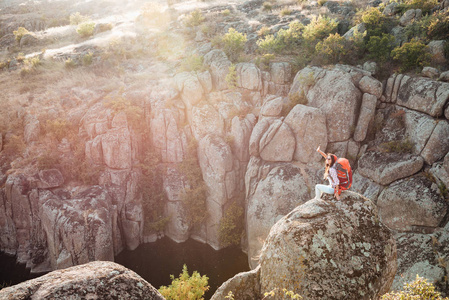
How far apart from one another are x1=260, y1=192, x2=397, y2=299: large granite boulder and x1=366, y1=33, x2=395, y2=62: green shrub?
61.9 feet

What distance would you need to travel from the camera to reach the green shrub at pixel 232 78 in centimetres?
2483

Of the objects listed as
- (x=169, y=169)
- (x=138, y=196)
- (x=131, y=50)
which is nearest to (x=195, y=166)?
(x=169, y=169)

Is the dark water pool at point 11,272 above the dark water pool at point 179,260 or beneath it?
above

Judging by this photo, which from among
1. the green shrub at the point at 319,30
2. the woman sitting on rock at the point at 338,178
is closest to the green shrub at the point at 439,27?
the green shrub at the point at 319,30

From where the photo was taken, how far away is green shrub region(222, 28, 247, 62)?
27.3 meters

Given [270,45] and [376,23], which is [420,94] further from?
[270,45]

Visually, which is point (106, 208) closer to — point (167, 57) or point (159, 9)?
point (167, 57)

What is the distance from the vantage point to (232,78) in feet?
82.4

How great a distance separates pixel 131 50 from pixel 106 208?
76.1 ft

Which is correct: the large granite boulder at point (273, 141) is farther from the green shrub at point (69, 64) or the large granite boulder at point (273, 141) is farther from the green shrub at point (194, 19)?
the green shrub at point (69, 64)

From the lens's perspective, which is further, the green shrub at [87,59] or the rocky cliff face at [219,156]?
the green shrub at [87,59]

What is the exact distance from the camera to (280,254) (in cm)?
698

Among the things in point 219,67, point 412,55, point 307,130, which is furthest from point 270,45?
point 412,55

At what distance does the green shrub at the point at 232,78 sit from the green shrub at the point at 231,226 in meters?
12.1
